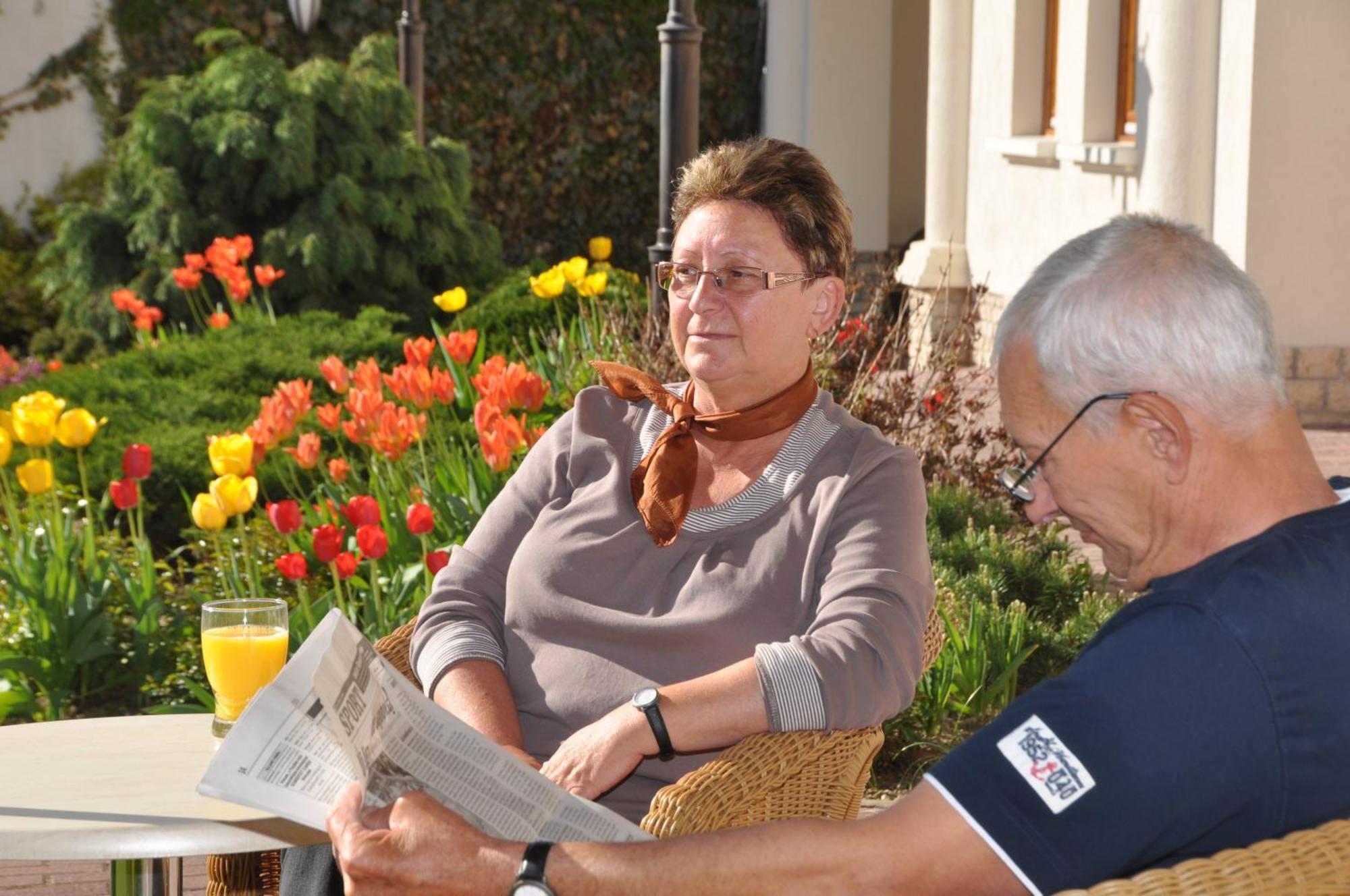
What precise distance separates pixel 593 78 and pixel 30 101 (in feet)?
15.2

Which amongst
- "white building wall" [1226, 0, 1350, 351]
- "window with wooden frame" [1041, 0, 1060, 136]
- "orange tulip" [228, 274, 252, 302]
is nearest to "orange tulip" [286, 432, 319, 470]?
"orange tulip" [228, 274, 252, 302]

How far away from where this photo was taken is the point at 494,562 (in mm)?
2680

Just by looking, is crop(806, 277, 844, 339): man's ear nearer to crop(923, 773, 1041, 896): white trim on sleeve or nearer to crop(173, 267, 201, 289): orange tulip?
crop(923, 773, 1041, 896): white trim on sleeve

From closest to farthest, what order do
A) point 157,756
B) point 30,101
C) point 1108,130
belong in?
point 157,756
point 1108,130
point 30,101

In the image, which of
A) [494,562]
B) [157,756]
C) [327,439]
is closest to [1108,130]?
[327,439]

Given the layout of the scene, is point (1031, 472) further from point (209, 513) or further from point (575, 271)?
point (575, 271)

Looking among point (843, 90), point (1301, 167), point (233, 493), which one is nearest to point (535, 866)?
point (233, 493)

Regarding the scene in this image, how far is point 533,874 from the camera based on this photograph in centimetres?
168

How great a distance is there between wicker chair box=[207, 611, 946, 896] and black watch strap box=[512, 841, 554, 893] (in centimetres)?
37

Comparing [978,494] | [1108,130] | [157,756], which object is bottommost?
[978,494]

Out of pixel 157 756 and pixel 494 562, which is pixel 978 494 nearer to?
pixel 494 562

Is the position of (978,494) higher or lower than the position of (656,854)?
lower

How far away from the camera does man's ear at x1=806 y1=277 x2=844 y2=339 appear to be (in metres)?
2.70

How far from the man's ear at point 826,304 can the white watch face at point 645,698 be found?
0.72 metres
